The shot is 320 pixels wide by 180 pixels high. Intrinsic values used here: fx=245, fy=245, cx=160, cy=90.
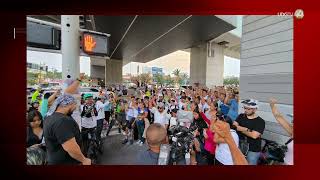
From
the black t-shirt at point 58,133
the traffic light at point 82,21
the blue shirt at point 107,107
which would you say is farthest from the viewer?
the blue shirt at point 107,107

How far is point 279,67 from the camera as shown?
104 inches

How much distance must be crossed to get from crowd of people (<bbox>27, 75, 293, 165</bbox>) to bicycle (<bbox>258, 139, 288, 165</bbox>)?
0.06 metres

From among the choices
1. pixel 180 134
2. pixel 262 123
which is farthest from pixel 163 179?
pixel 262 123

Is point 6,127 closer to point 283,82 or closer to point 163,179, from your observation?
point 163,179

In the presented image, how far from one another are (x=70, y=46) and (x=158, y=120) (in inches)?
48.2

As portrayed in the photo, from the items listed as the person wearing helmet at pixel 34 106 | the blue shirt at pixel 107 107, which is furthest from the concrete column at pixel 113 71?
the person wearing helmet at pixel 34 106

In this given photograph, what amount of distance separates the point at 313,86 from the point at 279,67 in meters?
0.43

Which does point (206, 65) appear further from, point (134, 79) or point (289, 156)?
point (289, 156)

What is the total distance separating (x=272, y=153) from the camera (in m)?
2.67

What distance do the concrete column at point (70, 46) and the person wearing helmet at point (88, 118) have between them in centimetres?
31

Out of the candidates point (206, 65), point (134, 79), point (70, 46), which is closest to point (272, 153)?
point (206, 65)

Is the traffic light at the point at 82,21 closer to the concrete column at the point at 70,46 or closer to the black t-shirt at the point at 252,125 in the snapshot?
the concrete column at the point at 70,46

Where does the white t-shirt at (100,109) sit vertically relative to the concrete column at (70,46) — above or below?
below

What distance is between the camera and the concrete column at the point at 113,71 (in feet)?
8.91
